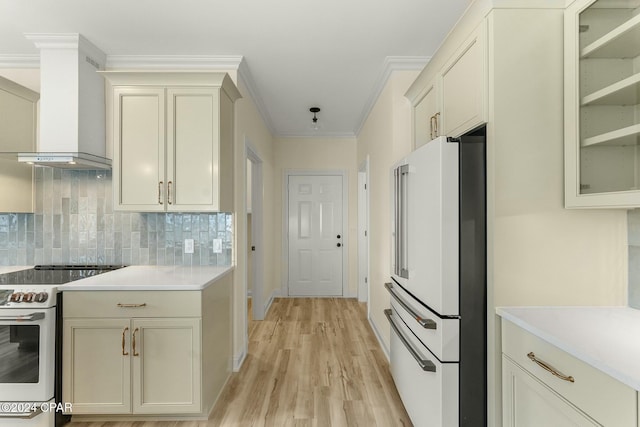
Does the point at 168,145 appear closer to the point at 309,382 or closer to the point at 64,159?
the point at 64,159

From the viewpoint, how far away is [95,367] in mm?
1975

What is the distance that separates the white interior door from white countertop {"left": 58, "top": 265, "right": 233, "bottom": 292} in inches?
101

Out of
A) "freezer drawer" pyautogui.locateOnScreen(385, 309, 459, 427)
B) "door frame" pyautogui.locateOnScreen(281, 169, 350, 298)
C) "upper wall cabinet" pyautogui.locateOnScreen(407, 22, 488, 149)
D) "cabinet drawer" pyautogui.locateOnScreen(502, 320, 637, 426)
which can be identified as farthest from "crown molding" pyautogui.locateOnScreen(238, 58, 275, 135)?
"cabinet drawer" pyautogui.locateOnScreen(502, 320, 637, 426)

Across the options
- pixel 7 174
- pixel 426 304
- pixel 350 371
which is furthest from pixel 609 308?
pixel 7 174

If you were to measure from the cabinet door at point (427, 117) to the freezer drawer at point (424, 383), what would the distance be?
1.33 metres

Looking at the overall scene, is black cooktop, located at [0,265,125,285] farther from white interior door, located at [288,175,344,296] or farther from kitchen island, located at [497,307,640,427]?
white interior door, located at [288,175,344,296]

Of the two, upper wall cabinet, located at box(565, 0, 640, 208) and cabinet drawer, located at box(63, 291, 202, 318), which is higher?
upper wall cabinet, located at box(565, 0, 640, 208)

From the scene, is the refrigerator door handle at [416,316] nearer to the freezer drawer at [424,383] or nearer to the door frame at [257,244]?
the freezer drawer at [424,383]

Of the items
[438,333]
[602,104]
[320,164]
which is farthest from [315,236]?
[602,104]

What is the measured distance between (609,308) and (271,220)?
4038mm

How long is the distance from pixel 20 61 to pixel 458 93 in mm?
3514

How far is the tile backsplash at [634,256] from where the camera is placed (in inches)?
56.2

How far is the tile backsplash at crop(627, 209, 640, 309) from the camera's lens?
1.43 meters

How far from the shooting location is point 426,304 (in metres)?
1.66
